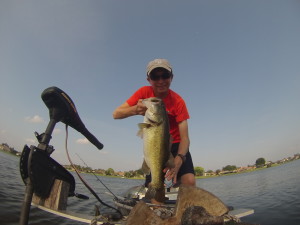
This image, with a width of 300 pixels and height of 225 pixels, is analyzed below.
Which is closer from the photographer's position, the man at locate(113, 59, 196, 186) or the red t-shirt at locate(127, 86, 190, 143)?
the man at locate(113, 59, 196, 186)

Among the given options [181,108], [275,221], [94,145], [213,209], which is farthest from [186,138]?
[275,221]

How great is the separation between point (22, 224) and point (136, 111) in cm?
268

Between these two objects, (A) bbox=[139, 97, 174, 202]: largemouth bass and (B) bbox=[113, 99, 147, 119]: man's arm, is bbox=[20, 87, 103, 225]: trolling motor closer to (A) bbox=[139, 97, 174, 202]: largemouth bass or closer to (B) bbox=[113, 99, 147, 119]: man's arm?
(A) bbox=[139, 97, 174, 202]: largemouth bass

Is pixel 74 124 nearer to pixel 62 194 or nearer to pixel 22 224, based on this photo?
pixel 62 194

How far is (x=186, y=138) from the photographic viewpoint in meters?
4.91

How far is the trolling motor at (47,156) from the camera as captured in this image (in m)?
1.97

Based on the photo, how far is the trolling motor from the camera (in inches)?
77.7

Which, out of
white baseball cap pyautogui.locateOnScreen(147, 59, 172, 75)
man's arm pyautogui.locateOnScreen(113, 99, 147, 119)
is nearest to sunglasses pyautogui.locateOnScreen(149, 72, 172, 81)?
white baseball cap pyautogui.locateOnScreen(147, 59, 172, 75)

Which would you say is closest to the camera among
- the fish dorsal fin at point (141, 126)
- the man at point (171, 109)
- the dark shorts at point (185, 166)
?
the fish dorsal fin at point (141, 126)

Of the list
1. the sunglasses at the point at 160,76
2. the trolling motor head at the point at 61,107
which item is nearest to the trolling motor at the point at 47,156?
the trolling motor head at the point at 61,107

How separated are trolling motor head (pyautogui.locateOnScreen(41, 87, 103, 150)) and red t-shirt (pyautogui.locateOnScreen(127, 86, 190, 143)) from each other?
2.49 m

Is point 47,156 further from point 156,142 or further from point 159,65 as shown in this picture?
point 159,65

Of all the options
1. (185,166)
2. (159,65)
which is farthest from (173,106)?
(185,166)

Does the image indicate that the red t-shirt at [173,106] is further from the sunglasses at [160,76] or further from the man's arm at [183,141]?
the sunglasses at [160,76]
